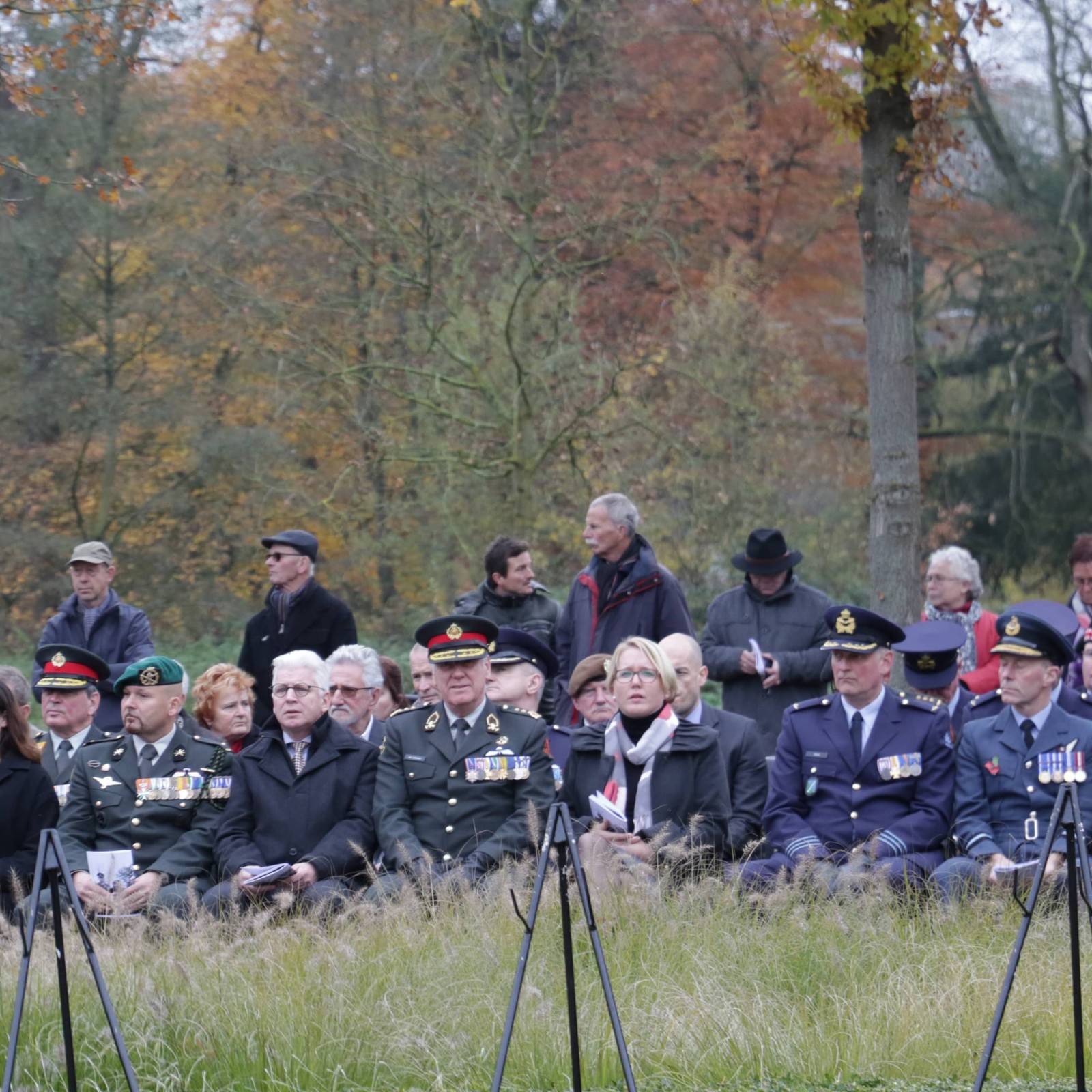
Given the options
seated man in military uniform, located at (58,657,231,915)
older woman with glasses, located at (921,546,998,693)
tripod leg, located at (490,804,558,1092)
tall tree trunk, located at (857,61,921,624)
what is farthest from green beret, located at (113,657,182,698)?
tall tree trunk, located at (857,61,921,624)

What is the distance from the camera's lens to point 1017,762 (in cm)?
676

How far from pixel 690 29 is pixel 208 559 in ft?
28.6

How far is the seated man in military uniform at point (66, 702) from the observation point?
768 centimetres

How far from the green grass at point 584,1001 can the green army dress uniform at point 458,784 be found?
0.86 m

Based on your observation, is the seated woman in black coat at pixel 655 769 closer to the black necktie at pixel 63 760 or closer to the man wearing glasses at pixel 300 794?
the man wearing glasses at pixel 300 794

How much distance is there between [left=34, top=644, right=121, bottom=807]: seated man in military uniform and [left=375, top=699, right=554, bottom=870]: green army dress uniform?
1.45 m

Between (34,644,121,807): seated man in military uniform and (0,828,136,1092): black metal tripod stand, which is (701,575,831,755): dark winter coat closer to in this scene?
(34,644,121,807): seated man in military uniform

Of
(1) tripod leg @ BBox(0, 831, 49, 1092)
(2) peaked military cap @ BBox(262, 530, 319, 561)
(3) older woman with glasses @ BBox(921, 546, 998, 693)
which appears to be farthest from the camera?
(2) peaked military cap @ BBox(262, 530, 319, 561)

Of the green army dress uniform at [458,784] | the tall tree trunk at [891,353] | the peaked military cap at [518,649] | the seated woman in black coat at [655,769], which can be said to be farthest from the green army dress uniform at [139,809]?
the tall tree trunk at [891,353]

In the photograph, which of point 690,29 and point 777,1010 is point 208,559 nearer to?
point 690,29

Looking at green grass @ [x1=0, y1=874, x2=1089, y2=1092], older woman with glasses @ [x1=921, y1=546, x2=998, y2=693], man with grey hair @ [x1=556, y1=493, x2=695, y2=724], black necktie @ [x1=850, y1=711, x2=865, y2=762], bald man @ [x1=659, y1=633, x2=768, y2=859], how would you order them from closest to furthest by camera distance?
green grass @ [x1=0, y1=874, x2=1089, y2=1092] < black necktie @ [x1=850, y1=711, x2=865, y2=762] < bald man @ [x1=659, y1=633, x2=768, y2=859] < man with grey hair @ [x1=556, y1=493, x2=695, y2=724] < older woman with glasses @ [x1=921, y1=546, x2=998, y2=693]

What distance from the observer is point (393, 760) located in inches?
286

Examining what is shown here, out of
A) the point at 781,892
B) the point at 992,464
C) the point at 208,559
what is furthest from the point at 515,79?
→ the point at 781,892

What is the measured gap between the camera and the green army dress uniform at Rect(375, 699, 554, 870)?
7121mm
